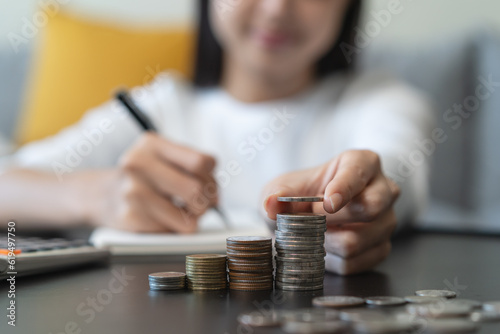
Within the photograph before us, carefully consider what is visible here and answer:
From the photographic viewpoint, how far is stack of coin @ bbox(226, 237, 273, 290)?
633 mm

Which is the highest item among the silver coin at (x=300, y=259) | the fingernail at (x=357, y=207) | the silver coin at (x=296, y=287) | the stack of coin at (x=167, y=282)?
the fingernail at (x=357, y=207)

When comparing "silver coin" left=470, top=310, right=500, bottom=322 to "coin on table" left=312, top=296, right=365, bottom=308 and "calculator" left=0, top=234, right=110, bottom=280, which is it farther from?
"calculator" left=0, top=234, right=110, bottom=280

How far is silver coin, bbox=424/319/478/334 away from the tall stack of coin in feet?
0.59

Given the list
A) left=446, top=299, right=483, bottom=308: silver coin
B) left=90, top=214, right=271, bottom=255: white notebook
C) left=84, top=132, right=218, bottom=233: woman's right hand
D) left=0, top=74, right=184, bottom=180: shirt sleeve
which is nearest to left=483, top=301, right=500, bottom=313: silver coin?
left=446, top=299, right=483, bottom=308: silver coin

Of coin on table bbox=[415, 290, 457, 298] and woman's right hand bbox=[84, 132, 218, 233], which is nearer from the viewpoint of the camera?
coin on table bbox=[415, 290, 457, 298]

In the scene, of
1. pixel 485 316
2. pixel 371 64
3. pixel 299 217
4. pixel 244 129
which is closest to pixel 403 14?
pixel 371 64

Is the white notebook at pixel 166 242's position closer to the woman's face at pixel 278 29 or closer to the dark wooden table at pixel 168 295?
the dark wooden table at pixel 168 295

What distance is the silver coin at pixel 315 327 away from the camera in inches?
17.1

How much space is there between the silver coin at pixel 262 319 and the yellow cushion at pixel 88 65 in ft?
5.36

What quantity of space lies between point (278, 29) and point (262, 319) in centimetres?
110

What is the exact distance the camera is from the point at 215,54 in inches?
74.2

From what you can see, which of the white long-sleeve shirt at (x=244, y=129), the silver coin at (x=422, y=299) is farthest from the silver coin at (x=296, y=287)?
the white long-sleeve shirt at (x=244, y=129)

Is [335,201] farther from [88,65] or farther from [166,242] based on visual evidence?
[88,65]

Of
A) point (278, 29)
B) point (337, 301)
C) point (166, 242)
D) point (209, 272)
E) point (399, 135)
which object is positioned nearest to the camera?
point (337, 301)
